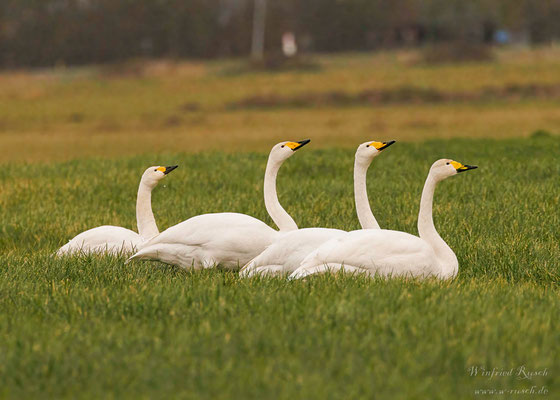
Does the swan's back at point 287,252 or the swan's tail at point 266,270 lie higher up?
the swan's back at point 287,252

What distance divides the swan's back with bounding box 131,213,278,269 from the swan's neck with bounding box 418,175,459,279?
142cm

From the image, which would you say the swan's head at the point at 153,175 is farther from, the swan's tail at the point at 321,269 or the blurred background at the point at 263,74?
the blurred background at the point at 263,74

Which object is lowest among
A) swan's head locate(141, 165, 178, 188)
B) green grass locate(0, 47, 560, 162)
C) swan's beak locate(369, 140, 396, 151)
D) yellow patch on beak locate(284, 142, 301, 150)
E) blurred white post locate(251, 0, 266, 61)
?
green grass locate(0, 47, 560, 162)

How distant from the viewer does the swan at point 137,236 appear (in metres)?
9.79

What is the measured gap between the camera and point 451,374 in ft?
17.6

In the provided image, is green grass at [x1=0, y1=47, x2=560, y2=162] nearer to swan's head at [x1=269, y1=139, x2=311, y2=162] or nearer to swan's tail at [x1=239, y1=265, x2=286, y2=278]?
swan's head at [x1=269, y1=139, x2=311, y2=162]

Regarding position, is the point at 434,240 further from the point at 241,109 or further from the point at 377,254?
the point at 241,109

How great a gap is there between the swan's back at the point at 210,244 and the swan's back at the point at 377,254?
104 centimetres

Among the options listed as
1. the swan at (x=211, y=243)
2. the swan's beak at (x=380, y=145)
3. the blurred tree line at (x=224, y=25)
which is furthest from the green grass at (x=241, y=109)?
the swan's beak at (x=380, y=145)

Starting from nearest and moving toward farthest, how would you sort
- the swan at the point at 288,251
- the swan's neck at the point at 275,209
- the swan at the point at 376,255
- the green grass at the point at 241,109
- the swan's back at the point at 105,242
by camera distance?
1. the swan at the point at 376,255
2. the swan at the point at 288,251
3. the swan's neck at the point at 275,209
4. the swan's back at the point at 105,242
5. the green grass at the point at 241,109

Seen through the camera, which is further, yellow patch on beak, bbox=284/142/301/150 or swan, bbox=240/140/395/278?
yellow patch on beak, bbox=284/142/301/150

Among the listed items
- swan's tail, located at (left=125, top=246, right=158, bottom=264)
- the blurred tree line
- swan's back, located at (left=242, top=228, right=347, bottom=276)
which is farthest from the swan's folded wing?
the blurred tree line

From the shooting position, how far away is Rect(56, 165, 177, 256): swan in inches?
385

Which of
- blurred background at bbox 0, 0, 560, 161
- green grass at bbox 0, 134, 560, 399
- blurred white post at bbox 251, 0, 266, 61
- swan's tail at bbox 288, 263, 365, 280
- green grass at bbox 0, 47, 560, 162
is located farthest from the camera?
blurred white post at bbox 251, 0, 266, 61
